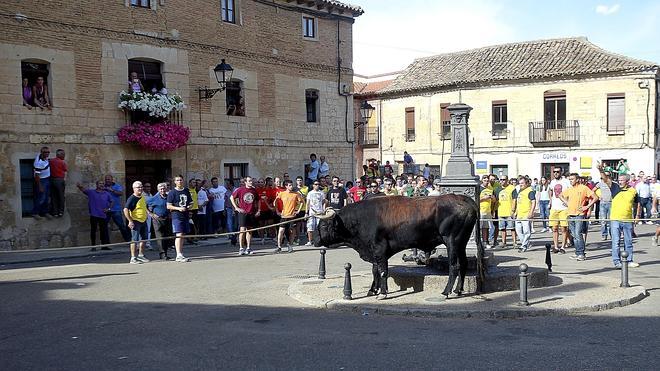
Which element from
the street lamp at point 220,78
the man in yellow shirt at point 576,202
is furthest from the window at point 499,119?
the man in yellow shirt at point 576,202

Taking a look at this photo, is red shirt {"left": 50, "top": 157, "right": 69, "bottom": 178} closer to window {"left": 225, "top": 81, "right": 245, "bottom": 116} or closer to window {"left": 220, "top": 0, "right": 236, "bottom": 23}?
window {"left": 225, "top": 81, "right": 245, "bottom": 116}

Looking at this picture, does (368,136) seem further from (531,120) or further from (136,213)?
(136,213)

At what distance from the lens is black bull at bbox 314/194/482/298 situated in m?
9.07

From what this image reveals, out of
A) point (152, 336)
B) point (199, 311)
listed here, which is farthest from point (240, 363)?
point (199, 311)

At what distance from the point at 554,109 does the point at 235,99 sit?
1973 cm

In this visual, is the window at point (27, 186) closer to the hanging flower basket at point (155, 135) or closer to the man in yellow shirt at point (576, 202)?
the hanging flower basket at point (155, 135)

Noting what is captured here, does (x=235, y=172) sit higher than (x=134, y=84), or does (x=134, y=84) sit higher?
(x=134, y=84)

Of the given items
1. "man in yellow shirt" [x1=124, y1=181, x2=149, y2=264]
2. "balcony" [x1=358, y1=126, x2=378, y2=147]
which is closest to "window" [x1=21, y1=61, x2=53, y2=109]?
"man in yellow shirt" [x1=124, y1=181, x2=149, y2=264]

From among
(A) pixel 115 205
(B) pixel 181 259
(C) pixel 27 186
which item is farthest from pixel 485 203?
(C) pixel 27 186

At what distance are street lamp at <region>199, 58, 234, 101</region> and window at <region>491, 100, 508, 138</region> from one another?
65.7ft

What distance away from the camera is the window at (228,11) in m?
20.8

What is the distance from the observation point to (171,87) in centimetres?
1909

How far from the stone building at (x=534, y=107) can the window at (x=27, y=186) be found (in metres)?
19.1

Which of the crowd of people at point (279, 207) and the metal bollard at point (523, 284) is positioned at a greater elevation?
the crowd of people at point (279, 207)
